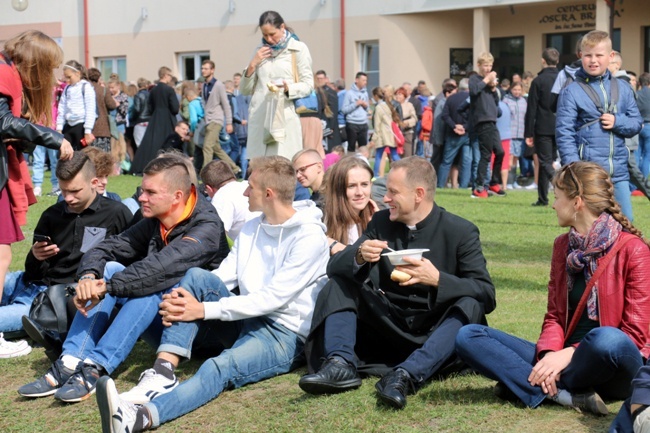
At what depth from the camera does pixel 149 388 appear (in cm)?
488

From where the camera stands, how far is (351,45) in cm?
2886

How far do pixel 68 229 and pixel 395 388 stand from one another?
2748mm

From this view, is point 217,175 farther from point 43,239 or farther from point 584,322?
point 584,322

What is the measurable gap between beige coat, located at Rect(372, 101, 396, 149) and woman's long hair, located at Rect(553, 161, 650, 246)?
568 inches

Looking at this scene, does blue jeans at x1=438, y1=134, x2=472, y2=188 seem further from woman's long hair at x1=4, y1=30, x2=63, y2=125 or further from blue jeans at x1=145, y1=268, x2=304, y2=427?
blue jeans at x1=145, y1=268, x2=304, y2=427

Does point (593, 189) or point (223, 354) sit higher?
point (593, 189)

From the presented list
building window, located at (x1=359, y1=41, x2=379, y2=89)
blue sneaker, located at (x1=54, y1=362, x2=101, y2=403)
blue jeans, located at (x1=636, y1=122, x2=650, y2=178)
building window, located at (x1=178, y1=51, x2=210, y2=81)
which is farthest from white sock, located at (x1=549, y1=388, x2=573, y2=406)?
building window, located at (x1=178, y1=51, x2=210, y2=81)

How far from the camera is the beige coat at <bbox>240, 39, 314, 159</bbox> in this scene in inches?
389

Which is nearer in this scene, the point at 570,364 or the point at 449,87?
the point at 570,364

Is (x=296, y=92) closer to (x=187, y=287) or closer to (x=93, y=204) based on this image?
(x=93, y=204)

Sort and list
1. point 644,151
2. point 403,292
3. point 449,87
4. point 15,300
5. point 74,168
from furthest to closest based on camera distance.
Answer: point 449,87, point 644,151, point 15,300, point 74,168, point 403,292

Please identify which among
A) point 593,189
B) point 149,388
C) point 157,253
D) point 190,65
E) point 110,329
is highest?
point 190,65

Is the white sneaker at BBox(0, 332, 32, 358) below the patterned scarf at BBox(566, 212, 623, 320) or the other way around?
below

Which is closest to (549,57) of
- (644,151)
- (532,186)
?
(644,151)
